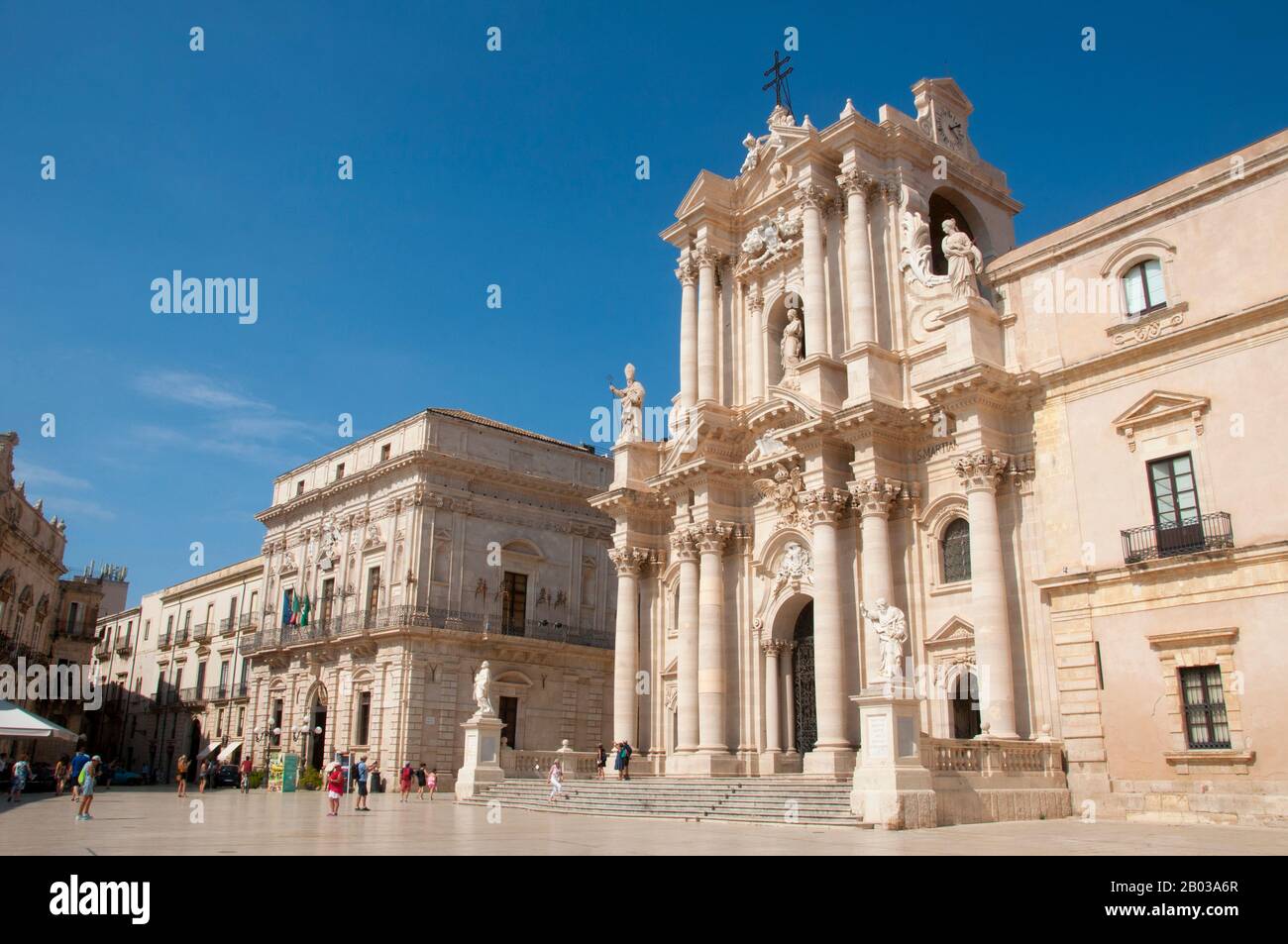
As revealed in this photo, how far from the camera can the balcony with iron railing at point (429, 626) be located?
3488 centimetres

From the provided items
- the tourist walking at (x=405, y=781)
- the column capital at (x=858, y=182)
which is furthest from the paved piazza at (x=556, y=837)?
the column capital at (x=858, y=182)

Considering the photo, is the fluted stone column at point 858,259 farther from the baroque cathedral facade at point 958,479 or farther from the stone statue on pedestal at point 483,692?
the stone statue on pedestal at point 483,692

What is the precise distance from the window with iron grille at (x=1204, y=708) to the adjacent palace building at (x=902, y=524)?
5cm

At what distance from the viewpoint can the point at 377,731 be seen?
34.5 m

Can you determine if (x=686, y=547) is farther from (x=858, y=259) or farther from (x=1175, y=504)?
(x=1175, y=504)

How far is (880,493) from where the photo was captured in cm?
2220

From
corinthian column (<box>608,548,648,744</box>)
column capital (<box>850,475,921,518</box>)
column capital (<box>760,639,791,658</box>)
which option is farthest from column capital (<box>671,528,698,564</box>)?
column capital (<box>850,475,921,518</box>)

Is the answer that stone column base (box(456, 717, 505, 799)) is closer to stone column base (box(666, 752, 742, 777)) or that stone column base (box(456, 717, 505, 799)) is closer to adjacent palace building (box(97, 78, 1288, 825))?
adjacent palace building (box(97, 78, 1288, 825))

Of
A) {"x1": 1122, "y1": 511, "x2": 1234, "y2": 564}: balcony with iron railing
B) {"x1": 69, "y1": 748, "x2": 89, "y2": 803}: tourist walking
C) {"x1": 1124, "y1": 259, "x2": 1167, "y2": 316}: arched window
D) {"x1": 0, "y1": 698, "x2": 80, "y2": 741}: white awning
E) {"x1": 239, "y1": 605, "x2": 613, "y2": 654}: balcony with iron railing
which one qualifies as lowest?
{"x1": 69, "y1": 748, "x2": 89, "y2": 803}: tourist walking

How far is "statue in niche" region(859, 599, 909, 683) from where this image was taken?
17.0m

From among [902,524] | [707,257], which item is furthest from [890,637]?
[707,257]

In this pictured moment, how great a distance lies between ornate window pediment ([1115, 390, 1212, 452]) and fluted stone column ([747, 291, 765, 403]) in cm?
1021
